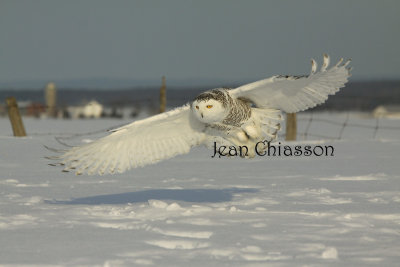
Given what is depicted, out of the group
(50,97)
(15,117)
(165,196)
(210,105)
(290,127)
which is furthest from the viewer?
(50,97)

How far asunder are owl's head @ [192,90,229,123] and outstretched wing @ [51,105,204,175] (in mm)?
639

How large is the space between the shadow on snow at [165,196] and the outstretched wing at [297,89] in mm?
1564

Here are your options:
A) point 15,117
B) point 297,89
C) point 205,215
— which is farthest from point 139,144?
point 15,117

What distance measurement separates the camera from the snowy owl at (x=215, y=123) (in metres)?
6.43

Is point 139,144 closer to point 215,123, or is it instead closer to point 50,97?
point 215,123

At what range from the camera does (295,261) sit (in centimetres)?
458

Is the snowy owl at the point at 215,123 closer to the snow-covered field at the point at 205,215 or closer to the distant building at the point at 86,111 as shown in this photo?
the snow-covered field at the point at 205,215

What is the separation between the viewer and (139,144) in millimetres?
7320

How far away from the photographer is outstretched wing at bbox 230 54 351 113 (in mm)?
6410

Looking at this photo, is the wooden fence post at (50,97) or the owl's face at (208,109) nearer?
the owl's face at (208,109)

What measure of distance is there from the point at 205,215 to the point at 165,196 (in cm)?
159

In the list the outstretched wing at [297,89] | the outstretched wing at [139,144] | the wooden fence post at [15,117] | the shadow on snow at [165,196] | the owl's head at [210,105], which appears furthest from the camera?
the wooden fence post at [15,117]

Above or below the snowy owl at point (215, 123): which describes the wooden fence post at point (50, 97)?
above

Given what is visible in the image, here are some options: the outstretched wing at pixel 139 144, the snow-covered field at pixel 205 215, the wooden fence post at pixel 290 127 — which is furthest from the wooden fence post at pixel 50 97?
the outstretched wing at pixel 139 144
